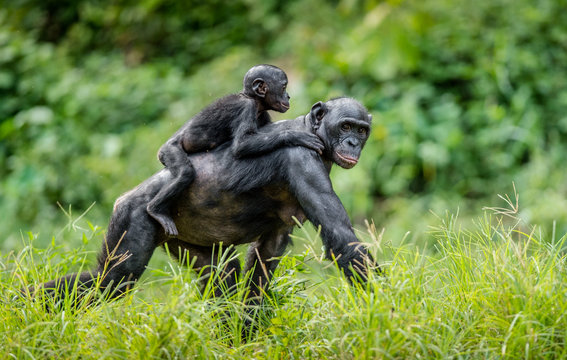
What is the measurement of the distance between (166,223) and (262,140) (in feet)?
2.60

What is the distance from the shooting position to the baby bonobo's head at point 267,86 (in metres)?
4.73

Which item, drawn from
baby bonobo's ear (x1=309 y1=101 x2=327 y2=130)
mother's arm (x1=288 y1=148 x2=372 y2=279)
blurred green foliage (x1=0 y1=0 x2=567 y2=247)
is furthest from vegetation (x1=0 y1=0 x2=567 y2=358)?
baby bonobo's ear (x1=309 y1=101 x2=327 y2=130)

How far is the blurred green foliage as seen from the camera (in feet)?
31.7

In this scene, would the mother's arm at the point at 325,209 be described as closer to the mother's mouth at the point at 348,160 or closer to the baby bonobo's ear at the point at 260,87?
the mother's mouth at the point at 348,160

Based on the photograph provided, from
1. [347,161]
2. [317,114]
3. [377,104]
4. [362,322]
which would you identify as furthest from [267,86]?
[377,104]

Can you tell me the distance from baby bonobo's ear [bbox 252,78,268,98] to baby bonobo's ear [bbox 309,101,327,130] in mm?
355

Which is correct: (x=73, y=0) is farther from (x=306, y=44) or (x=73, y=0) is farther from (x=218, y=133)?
(x=218, y=133)

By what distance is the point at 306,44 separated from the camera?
11055 millimetres

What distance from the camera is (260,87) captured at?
15.5 feet

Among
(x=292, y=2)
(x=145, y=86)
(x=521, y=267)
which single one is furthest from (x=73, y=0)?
(x=521, y=267)

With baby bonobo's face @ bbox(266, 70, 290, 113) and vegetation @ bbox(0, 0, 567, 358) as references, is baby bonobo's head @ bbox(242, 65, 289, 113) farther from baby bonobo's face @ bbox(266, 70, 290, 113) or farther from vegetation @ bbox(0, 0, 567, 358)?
vegetation @ bbox(0, 0, 567, 358)

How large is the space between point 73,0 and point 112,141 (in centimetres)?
510

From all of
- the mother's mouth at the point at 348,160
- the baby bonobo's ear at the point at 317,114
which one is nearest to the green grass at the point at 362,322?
the mother's mouth at the point at 348,160

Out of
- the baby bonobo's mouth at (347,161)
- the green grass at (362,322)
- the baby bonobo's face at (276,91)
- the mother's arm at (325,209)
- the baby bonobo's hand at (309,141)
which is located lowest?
the green grass at (362,322)
